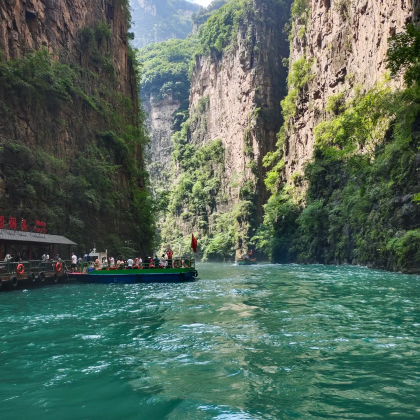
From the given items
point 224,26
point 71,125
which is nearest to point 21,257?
point 71,125

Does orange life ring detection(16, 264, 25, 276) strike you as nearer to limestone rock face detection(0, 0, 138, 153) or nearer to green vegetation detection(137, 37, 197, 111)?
limestone rock face detection(0, 0, 138, 153)

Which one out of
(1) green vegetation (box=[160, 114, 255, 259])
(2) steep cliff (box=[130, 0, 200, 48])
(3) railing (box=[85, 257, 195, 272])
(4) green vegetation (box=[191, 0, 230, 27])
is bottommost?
(3) railing (box=[85, 257, 195, 272])

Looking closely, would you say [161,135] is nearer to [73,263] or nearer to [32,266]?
[73,263]

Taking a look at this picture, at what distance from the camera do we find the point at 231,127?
76875 millimetres

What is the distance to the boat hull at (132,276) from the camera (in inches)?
1023

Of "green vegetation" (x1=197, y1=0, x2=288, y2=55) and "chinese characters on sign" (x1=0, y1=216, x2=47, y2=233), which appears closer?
"chinese characters on sign" (x1=0, y1=216, x2=47, y2=233)

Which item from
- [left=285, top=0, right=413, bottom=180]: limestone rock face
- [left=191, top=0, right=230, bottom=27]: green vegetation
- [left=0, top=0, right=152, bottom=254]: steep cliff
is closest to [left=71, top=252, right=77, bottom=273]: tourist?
[left=0, top=0, right=152, bottom=254]: steep cliff

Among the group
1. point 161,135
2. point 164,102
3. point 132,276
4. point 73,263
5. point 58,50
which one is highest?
point 164,102

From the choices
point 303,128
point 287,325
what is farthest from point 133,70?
point 287,325

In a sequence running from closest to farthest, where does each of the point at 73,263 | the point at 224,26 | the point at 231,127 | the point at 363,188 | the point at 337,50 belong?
the point at 73,263 < the point at 363,188 < the point at 337,50 < the point at 231,127 < the point at 224,26

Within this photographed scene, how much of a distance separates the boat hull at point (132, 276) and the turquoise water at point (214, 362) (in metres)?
12.3

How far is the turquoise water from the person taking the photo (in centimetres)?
538

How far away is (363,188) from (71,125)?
24195 millimetres

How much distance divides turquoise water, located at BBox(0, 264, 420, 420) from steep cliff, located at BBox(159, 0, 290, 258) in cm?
5386
